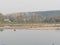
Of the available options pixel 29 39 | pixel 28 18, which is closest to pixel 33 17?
pixel 28 18

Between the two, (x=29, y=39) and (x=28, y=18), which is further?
(x=28, y=18)

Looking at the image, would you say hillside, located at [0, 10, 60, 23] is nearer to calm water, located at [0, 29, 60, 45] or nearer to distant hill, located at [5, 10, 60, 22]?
distant hill, located at [5, 10, 60, 22]

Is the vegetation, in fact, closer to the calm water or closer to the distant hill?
the distant hill

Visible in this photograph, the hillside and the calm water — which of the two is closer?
the calm water

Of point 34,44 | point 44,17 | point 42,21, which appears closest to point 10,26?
point 42,21

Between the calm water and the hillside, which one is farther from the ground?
the calm water

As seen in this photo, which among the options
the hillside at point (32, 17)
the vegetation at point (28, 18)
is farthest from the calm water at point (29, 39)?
the hillside at point (32, 17)

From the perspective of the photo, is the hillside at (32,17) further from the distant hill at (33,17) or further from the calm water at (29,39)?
the calm water at (29,39)

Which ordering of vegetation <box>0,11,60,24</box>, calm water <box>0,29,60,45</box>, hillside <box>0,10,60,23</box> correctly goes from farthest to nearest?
hillside <box>0,10,60,23</box> < vegetation <box>0,11,60,24</box> < calm water <box>0,29,60,45</box>

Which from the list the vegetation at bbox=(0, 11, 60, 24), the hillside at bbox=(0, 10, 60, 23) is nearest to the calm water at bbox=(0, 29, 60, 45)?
the vegetation at bbox=(0, 11, 60, 24)

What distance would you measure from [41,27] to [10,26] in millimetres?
1668

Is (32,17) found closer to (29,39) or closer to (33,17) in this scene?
(33,17)

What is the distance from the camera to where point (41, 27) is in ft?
33.5

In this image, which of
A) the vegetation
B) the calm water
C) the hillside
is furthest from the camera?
the hillside
